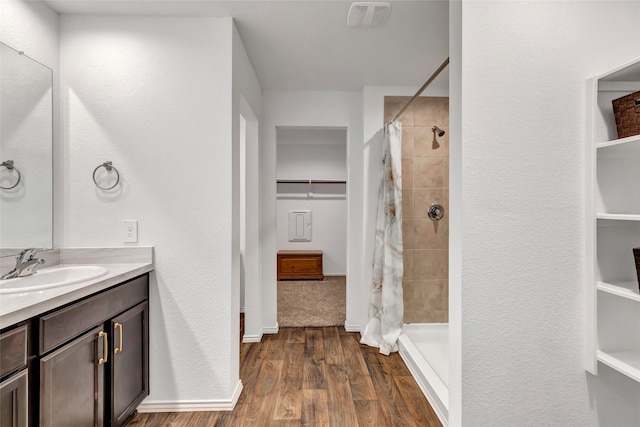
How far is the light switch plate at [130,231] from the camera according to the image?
2.09 meters

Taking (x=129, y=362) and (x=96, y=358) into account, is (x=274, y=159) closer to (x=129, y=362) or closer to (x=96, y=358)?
(x=129, y=362)

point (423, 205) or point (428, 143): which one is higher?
point (428, 143)

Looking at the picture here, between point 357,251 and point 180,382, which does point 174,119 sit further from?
point 357,251

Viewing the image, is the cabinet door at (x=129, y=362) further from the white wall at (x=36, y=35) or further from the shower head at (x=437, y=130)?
the shower head at (x=437, y=130)

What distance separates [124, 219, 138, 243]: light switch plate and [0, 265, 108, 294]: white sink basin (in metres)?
0.22

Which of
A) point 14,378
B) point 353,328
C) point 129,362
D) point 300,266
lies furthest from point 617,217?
point 300,266

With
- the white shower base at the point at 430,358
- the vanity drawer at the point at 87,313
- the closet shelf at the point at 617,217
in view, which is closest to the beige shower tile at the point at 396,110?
the white shower base at the point at 430,358

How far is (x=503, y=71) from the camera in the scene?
1531 millimetres

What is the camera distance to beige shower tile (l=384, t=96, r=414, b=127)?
343cm

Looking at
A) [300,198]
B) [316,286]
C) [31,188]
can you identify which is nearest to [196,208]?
[31,188]

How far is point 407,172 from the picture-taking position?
3.41m

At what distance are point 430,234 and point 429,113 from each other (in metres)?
1.20

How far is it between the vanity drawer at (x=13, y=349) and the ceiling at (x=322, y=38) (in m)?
1.79

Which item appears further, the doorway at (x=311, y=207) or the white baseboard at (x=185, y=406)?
the doorway at (x=311, y=207)
